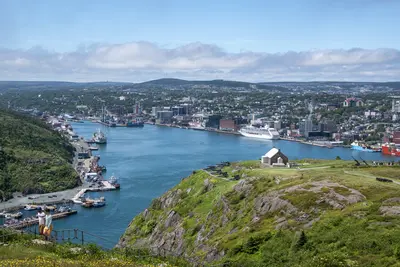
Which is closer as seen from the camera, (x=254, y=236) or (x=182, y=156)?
(x=254, y=236)

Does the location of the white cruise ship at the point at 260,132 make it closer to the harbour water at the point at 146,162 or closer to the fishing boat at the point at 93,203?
the harbour water at the point at 146,162

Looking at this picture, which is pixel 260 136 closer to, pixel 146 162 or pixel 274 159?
pixel 146 162

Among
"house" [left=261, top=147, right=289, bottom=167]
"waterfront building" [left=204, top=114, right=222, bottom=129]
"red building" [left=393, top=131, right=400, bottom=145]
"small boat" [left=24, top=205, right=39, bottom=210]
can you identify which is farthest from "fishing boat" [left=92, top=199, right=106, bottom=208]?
A: "waterfront building" [left=204, top=114, right=222, bottom=129]

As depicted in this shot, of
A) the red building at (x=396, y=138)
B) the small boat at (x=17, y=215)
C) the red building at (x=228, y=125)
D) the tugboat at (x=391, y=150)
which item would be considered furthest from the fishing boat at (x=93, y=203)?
the red building at (x=228, y=125)

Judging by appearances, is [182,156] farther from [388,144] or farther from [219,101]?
[219,101]

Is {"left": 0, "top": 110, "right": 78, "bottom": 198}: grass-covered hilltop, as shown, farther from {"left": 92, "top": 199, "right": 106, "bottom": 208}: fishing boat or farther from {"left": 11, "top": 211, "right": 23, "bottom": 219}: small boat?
{"left": 92, "top": 199, "right": 106, "bottom": 208}: fishing boat

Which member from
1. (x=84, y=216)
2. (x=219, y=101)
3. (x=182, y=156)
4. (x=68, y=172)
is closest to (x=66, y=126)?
(x=182, y=156)
